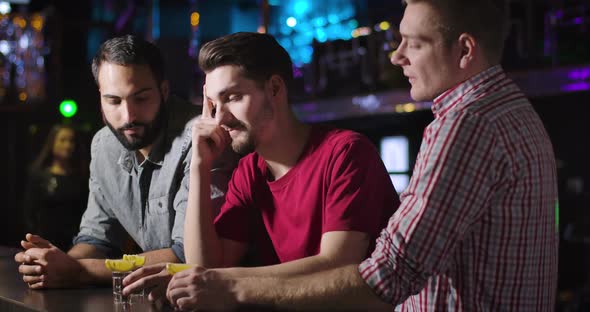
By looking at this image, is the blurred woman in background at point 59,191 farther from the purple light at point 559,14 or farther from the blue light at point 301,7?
the purple light at point 559,14

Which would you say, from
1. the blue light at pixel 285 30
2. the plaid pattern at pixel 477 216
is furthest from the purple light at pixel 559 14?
the plaid pattern at pixel 477 216

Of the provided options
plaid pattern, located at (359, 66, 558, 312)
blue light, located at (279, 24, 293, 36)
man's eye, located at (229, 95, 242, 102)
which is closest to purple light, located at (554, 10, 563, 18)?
blue light, located at (279, 24, 293, 36)

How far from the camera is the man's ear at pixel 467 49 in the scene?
4.67ft

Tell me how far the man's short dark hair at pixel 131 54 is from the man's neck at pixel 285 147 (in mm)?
575

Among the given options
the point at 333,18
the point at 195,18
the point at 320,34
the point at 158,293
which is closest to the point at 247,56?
the point at 158,293

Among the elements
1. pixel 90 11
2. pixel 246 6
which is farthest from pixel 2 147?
pixel 246 6

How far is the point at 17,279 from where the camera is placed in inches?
84.0

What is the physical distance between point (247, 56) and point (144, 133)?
0.56 metres

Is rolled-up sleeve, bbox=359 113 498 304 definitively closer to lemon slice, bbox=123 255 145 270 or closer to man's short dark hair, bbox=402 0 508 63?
man's short dark hair, bbox=402 0 508 63

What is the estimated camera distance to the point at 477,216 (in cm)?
133

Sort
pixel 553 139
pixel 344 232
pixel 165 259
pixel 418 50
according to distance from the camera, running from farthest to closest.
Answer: pixel 553 139, pixel 165 259, pixel 344 232, pixel 418 50

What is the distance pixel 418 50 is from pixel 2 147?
19.3 ft

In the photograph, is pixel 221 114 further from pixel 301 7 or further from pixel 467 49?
pixel 301 7

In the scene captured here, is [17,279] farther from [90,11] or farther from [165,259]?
[90,11]
